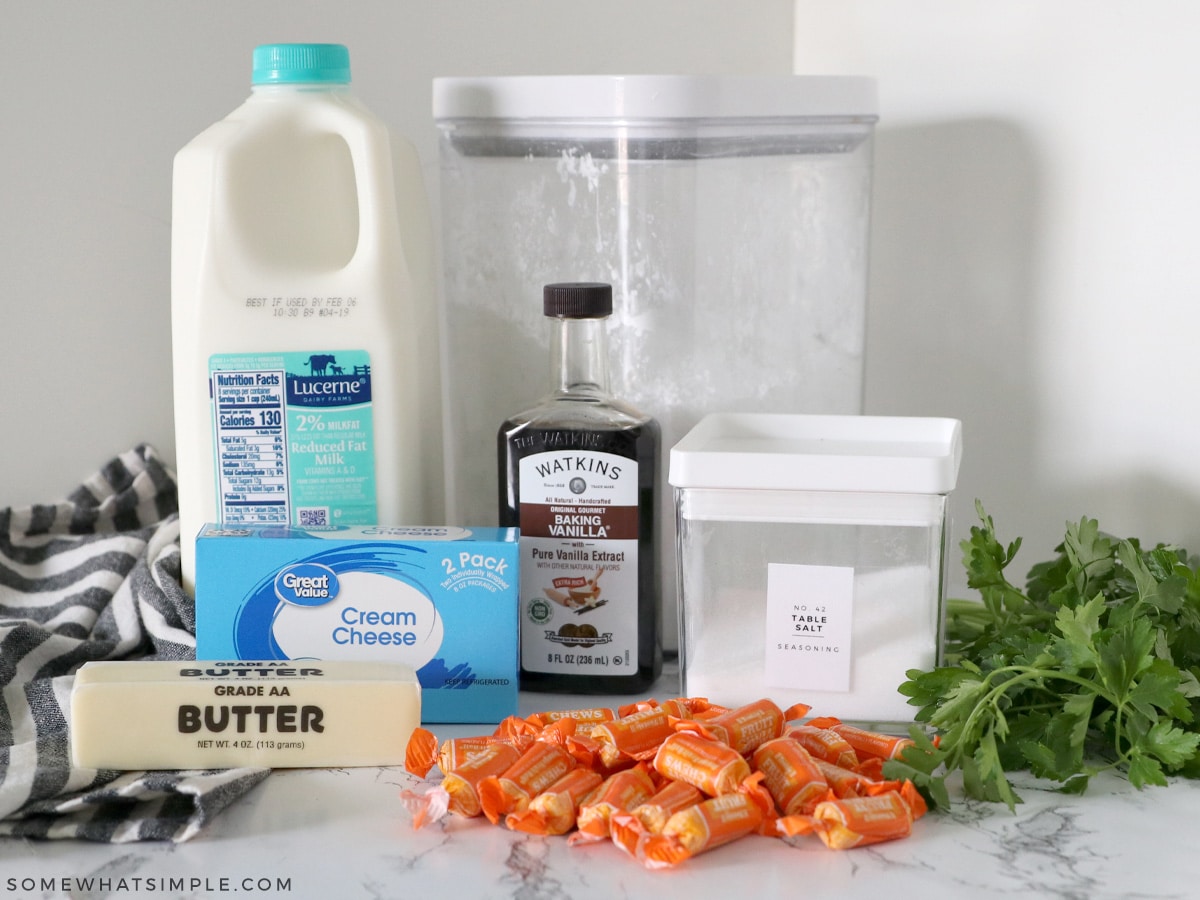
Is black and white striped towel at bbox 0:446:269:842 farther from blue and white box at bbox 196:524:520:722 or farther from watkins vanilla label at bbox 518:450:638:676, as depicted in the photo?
watkins vanilla label at bbox 518:450:638:676

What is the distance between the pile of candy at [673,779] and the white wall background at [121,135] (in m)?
0.64

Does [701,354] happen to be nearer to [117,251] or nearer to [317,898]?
[317,898]

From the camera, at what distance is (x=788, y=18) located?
4.14 ft

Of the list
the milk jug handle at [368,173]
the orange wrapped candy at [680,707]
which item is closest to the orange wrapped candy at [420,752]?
the orange wrapped candy at [680,707]

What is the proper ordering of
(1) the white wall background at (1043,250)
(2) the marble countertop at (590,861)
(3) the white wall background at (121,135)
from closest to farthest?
(2) the marble countertop at (590,861) → (1) the white wall background at (1043,250) → (3) the white wall background at (121,135)

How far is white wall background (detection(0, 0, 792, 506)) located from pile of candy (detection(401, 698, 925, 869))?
2.09ft

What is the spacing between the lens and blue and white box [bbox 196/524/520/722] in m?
0.75

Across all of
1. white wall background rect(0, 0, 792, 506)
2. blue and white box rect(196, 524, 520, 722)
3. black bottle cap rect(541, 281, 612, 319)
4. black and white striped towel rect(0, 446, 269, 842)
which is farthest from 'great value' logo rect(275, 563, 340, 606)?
white wall background rect(0, 0, 792, 506)

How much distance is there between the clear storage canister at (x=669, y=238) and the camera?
861mm

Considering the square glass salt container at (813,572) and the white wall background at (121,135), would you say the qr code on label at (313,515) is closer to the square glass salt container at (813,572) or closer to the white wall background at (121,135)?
the square glass salt container at (813,572)

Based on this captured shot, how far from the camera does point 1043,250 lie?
0.93 m

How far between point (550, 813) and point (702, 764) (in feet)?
0.27

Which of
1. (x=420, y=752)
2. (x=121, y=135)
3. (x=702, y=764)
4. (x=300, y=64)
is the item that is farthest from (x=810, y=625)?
(x=121, y=135)

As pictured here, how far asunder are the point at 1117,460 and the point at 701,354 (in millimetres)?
307
